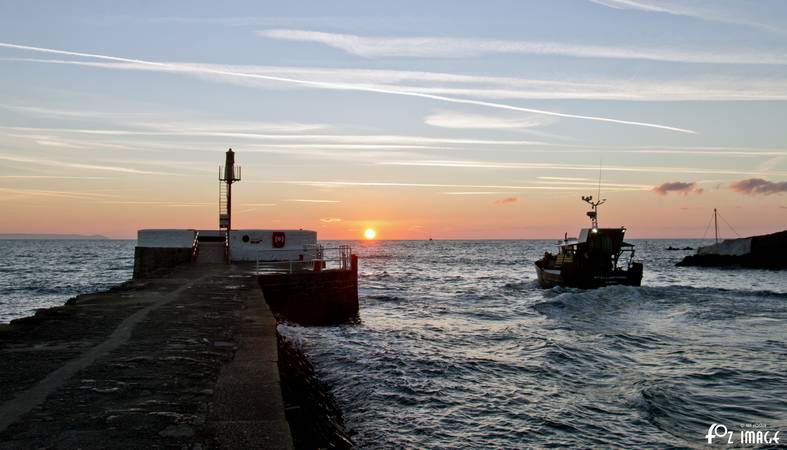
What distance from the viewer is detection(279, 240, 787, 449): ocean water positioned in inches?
396

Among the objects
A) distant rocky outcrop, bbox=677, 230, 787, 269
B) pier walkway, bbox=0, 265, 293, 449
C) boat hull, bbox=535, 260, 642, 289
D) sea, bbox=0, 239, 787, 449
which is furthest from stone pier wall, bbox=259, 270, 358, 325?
distant rocky outcrop, bbox=677, 230, 787, 269

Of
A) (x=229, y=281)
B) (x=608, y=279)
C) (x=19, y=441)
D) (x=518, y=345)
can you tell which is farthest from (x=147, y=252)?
(x=608, y=279)

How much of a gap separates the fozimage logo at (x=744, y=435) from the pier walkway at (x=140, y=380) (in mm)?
7661

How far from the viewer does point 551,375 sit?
1421 cm

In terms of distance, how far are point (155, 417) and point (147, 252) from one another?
24763 millimetres

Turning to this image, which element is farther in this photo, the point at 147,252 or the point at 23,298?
the point at 23,298

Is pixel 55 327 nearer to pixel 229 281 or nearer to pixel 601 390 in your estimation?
pixel 229 281

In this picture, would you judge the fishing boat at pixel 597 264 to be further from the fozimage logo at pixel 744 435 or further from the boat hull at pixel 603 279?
the fozimage logo at pixel 744 435

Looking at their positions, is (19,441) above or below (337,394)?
above

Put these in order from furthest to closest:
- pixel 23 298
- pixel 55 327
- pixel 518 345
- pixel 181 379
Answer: pixel 23 298
pixel 518 345
pixel 55 327
pixel 181 379

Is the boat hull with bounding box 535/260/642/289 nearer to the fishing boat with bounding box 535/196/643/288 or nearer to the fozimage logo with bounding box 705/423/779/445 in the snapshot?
the fishing boat with bounding box 535/196/643/288

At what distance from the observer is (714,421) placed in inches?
421

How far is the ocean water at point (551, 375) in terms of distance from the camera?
10055mm

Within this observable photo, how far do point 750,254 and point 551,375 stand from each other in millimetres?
74606
